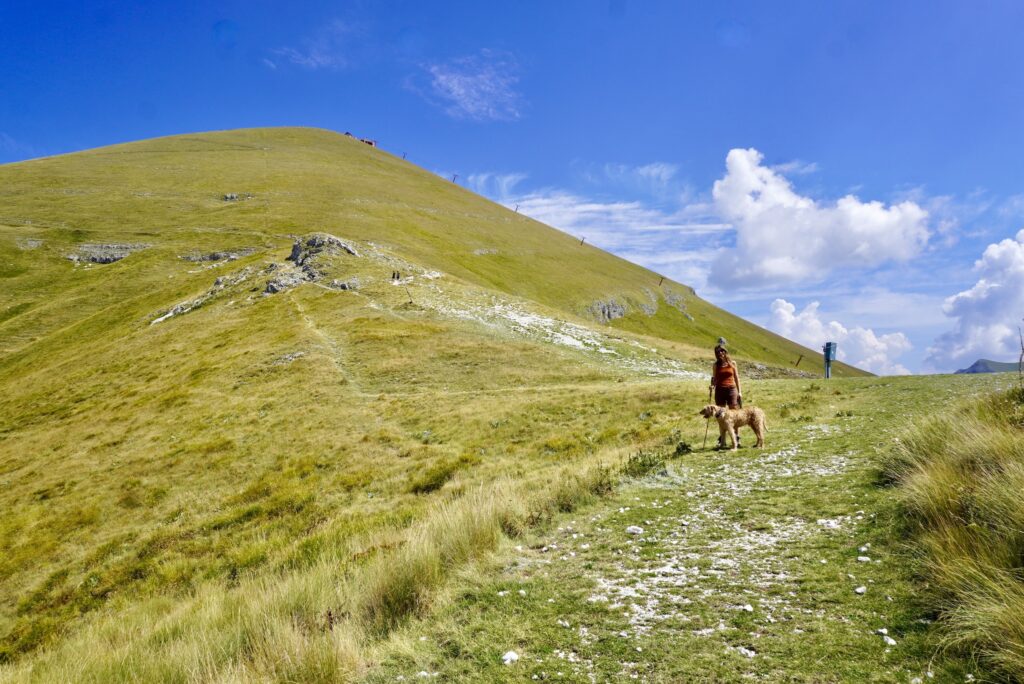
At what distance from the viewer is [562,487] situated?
36.8 ft

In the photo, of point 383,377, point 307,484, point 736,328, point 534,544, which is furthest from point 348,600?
point 736,328

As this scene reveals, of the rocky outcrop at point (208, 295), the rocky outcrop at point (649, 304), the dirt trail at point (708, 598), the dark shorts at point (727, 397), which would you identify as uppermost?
the rocky outcrop at point (649, 304)

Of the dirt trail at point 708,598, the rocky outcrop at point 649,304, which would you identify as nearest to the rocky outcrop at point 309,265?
the dirt trail at point 708,598

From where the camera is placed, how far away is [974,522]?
226 inches

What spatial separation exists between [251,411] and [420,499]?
19.2m

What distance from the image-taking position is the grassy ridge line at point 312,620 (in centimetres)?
575

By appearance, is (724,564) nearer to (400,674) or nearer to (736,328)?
(400,674)

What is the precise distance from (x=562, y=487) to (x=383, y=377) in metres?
26.5

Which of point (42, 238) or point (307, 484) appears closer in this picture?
point (307, 484)

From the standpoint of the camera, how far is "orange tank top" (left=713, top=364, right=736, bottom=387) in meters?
16.4

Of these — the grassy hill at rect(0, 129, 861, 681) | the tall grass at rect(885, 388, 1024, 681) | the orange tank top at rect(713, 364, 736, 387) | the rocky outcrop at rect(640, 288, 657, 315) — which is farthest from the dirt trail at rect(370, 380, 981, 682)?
the rocky outcrop at rect(640, 288, 657, 315)

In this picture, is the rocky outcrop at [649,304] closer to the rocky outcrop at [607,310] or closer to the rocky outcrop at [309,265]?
the rocky outcrop at [607,310]

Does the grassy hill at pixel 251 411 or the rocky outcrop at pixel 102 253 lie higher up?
the rocky outcrop at pixel 102 253

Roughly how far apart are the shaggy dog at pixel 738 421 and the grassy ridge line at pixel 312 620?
5.85m
